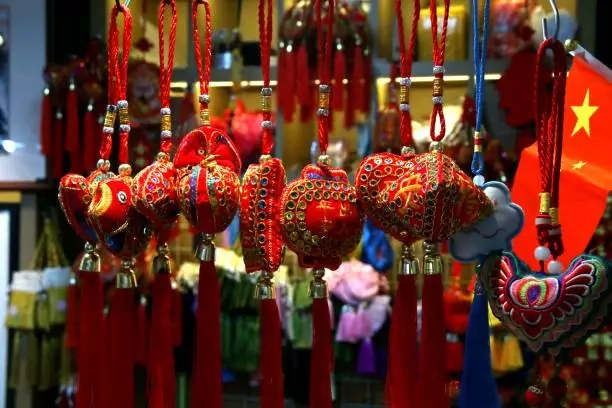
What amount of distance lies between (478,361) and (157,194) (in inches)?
17.5

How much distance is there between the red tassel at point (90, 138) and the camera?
7.75 ft

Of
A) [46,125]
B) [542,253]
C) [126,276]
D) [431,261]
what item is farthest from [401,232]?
[46,125]

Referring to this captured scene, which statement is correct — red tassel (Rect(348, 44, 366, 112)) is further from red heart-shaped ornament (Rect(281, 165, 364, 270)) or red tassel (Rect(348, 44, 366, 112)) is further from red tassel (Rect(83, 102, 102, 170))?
red heart-shaped ornament (Rect(281, 165, 364, 270))

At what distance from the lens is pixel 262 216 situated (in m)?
0.90

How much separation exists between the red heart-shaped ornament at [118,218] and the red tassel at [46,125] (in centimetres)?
152

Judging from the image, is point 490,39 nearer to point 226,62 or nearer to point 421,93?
point 421,93

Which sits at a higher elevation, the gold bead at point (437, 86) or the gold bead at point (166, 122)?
the gold bead at point (437, 86)

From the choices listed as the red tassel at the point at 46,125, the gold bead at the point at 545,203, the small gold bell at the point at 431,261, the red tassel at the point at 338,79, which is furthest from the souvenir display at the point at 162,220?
the red tassel at the point at 46,125

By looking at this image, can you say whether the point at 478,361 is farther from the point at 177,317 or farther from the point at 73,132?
the point at 73,132

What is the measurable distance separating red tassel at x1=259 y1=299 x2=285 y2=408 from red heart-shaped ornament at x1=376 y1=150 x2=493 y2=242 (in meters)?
0.22

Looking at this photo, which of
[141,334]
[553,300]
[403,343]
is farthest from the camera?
[141,334]

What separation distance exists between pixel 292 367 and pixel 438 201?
5.31 feet

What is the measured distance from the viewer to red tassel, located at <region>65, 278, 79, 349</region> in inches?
89.8

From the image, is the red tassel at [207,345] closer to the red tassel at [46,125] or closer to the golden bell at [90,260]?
the golden bell at [90,260]
